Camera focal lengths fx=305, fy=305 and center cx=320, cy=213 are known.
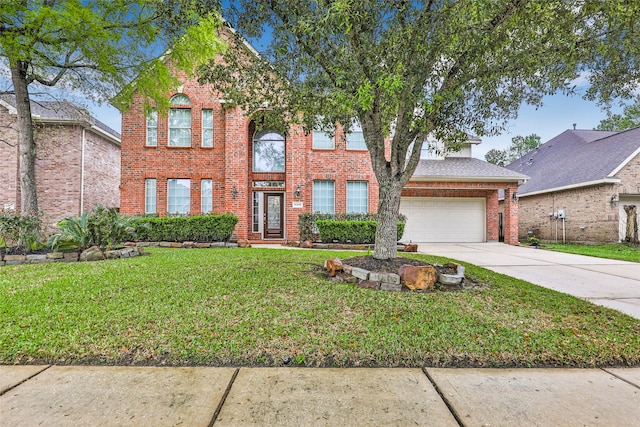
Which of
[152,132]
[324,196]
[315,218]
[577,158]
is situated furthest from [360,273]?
[577,158]

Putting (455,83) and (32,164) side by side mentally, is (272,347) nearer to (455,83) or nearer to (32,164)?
(455,83)

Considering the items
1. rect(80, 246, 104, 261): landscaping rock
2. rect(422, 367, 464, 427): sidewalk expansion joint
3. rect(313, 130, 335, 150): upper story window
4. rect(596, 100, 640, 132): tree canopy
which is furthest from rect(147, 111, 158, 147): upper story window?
rect(596, 100, 640, 132): tree canopy

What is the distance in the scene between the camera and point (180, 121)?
39.8 feet

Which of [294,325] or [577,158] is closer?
[294,325]

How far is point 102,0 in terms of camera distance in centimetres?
742

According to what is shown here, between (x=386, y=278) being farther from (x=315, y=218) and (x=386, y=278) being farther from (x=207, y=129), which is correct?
(x=207, y=129)

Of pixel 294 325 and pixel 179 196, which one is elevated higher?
pixel 179 196

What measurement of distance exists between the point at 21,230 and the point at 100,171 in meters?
8.25

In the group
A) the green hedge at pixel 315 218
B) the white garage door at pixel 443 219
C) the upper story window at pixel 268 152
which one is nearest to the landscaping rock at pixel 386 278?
the green hedge at pixel 315 218

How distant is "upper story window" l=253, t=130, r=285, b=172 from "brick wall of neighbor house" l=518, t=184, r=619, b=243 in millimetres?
13425

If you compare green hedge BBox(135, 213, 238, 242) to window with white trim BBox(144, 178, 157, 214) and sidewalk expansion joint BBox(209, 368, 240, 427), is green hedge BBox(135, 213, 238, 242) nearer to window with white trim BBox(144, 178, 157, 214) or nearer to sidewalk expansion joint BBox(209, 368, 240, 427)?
window with white trim BBox(144, 178, 157, 214)

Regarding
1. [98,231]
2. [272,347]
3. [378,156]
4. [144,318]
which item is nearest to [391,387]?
[272,347]

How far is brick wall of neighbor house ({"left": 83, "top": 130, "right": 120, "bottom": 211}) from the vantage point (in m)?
13.0

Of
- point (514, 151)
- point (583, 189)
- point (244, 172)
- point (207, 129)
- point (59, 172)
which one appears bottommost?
point (583, 189)
